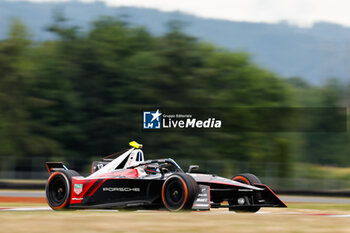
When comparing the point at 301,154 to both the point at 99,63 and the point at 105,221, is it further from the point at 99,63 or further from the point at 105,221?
the point at 105,221

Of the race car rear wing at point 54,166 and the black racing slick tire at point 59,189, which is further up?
the race car rear wing at point 54,166

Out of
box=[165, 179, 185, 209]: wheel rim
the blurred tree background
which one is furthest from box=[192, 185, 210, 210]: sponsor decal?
the blurred tree background

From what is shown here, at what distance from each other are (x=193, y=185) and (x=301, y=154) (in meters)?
53.9

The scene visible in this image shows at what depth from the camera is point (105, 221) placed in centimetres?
882

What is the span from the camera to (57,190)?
12875mm

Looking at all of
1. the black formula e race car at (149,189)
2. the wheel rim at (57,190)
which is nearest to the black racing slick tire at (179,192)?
the black formula e race car at (149,189)

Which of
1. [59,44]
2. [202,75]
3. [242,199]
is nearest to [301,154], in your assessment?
[202,75]

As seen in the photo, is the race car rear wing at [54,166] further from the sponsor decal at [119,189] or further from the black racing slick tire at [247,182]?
the black racing slick tire at [247,182]

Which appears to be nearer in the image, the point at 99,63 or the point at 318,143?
the point at 99,63

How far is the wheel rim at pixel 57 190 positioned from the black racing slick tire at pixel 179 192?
268cm

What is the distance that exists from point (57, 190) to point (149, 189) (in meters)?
2.48

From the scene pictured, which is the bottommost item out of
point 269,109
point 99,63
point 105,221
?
point 105,221

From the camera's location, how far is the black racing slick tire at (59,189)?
12492 mm

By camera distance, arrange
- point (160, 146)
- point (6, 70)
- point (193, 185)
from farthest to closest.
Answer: point (6, 70)
point (160, 146)
point (193, 185)
